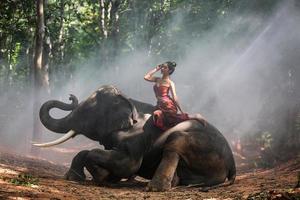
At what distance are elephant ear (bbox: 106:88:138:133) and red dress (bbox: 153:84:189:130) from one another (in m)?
0.63

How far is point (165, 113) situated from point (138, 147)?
3.63 ft

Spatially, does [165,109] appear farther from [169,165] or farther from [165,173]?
[165,173]

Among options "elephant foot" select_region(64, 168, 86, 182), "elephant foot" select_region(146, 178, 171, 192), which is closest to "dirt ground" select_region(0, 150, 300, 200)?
"elephant foot" select_region(146, 178, 171, 192)

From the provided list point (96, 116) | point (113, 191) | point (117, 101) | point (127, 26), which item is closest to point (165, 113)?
point (117, 101)

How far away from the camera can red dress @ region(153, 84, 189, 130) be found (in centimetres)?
1109

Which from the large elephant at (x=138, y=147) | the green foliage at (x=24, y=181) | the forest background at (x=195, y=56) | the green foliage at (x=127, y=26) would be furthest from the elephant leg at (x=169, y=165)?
the green foliage at (x=127, y=26)

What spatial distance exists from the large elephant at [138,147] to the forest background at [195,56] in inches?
289

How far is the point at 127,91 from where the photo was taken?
43062 mm

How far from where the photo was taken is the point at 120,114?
447 inches

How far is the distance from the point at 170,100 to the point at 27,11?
1722 centimetres

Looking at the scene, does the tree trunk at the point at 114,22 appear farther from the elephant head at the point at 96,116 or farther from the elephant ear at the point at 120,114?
the elephant ear at the point at 120,114

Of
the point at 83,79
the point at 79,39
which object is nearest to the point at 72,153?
the point at 79,39

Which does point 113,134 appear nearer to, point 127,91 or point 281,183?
point 281,183

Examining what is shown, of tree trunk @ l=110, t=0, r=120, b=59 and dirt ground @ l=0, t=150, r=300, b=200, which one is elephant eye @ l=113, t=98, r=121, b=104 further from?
tree trunk @ l=110, t=0, r=120, b=59
